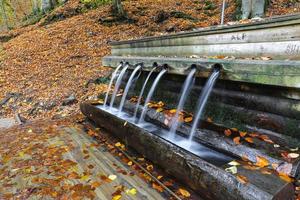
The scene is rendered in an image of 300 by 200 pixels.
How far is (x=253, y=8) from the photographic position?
26.8ft

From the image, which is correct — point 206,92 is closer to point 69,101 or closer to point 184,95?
point 184,95

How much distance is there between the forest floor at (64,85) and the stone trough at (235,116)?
49cm

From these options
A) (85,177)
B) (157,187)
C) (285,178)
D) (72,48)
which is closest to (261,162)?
(285,178)

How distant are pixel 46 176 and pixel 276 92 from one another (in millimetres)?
3535

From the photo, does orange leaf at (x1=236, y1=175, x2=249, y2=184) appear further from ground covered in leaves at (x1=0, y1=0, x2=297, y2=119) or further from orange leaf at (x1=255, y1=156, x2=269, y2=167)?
ground covered in leaves at (x1=0, y1=0, x2=297, y2=119)

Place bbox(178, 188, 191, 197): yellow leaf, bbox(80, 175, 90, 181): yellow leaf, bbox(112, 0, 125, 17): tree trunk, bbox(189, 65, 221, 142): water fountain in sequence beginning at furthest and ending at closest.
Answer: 1. bbox(112, 0, 125, 17): tree trunk
2. bbox(80, 175, 90, 181): yellow leaf
3. bbox(189, 65, 221, 142): water fountain
4. bbox(178, 188, 191, 197): yellow leaf

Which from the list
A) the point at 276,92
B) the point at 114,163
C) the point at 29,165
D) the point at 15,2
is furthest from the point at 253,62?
the point at 15,2

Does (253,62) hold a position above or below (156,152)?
above

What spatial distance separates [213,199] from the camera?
2592 millimetres

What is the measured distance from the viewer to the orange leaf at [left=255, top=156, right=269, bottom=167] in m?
2.58

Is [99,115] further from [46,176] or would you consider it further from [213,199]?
[213,199]

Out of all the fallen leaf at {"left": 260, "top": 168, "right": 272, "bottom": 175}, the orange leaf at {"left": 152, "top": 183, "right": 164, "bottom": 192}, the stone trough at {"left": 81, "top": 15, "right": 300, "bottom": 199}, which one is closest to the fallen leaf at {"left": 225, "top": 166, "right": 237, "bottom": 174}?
the stone trough at {"left": 81, "top": 15, "right": 300, "bottom": 199}

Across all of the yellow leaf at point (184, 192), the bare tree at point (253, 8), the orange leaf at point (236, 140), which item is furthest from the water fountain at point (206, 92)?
the bare tree at point (253, 8)

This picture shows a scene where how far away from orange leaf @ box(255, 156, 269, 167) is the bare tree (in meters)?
6.85
